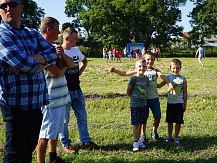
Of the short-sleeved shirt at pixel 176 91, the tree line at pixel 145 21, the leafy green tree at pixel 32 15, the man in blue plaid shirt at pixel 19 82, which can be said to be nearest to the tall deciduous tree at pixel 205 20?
the tree line at pixel 145 21

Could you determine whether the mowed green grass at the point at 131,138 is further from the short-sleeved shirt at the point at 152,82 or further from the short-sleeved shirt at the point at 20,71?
the short-sleeved shirt at the point at 20,71

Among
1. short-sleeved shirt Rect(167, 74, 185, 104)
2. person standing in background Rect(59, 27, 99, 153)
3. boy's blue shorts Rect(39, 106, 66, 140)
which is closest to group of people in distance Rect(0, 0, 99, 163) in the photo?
boy's blue shorts Rect(39, 106, 66, 140)

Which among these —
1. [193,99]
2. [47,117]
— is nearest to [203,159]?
[47,117]

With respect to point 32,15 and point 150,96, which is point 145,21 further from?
point 150,96

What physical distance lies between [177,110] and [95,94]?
6385mm

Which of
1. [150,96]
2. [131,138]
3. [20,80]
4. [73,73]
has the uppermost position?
[20,80]

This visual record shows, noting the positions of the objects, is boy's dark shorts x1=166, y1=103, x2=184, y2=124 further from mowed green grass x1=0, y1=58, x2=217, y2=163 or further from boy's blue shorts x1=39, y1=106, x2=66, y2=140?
boy's blue shorts x1=39, y1=106, x2=66, y2=140

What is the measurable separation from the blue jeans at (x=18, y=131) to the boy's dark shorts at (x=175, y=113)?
3.33m

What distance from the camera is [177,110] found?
22.7 feet

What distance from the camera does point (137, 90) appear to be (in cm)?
646

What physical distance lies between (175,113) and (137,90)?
0.88m

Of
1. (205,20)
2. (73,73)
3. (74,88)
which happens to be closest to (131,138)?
(74,88)

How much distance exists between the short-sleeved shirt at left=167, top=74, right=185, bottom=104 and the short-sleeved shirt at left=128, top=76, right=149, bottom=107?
65cm

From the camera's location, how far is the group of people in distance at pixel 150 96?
646 centimetres
